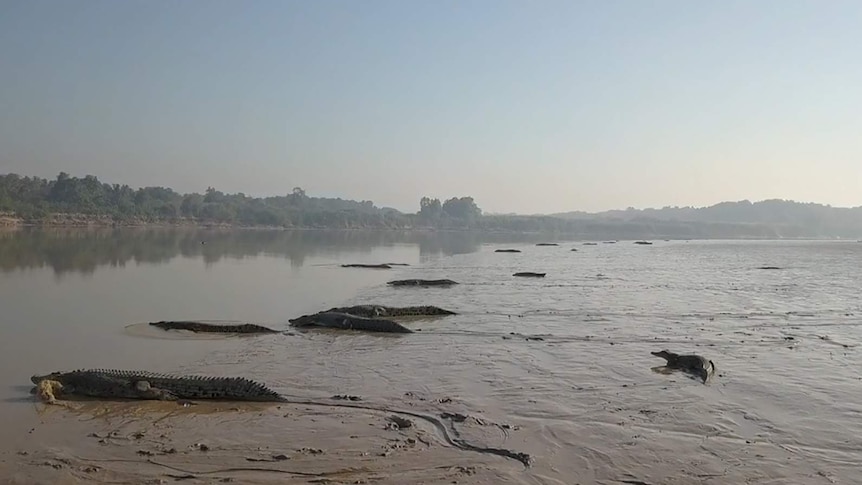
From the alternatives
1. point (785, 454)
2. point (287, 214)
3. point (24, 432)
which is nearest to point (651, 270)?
point (785, 454)

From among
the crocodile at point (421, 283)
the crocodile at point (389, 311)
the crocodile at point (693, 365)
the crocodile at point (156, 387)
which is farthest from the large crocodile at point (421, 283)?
the crocodile at point (156, 387)

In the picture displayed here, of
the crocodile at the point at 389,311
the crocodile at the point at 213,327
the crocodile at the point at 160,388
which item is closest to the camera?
the crocodile at the point at 160,388

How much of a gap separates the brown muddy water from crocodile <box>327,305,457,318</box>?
0.81 metres

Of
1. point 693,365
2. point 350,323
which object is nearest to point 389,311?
point 350,323

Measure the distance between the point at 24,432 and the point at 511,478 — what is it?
5.33m

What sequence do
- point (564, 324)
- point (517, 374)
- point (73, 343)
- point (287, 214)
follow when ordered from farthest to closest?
point (287, 214) < point (564, 324) < point (73, 343) < point (517, 374)

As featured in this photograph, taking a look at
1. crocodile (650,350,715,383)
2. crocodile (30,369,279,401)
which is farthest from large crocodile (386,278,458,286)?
crocodile (30,369,279,401)

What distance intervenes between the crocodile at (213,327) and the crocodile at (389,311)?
2.68 m

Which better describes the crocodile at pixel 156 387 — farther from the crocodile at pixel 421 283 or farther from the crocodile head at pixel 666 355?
the crocodile at pixel 421 283

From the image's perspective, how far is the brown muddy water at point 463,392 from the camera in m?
6.07

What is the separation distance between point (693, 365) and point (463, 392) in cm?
404

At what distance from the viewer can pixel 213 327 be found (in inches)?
545

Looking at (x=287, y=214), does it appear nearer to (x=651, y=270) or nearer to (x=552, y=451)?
(x=651, y=270)

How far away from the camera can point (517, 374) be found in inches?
396
